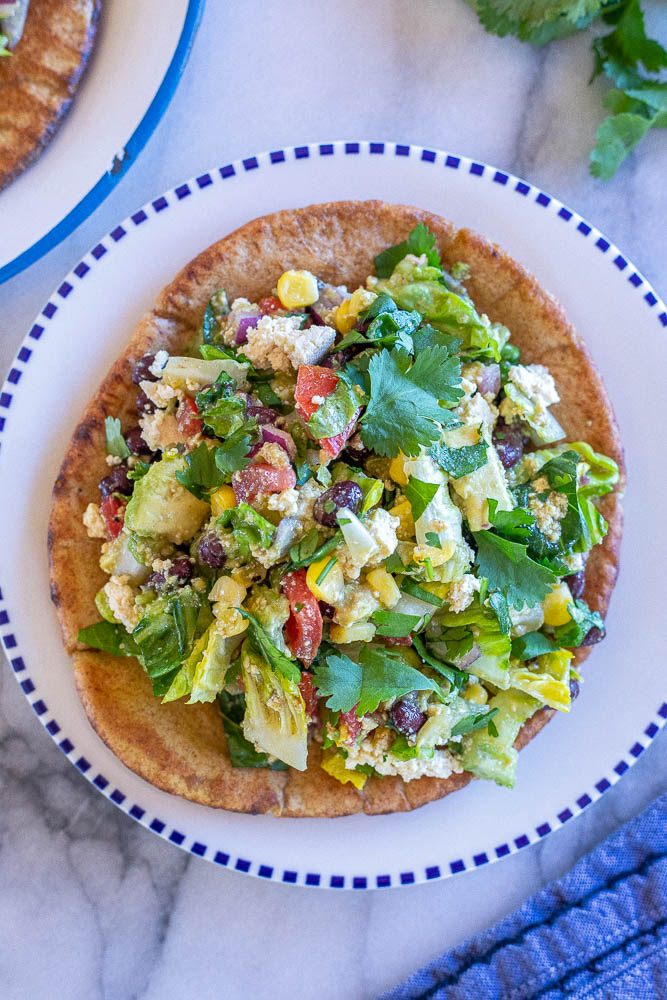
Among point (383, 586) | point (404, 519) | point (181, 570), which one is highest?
point (404, 519)

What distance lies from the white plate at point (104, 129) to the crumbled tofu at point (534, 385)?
5.72ft

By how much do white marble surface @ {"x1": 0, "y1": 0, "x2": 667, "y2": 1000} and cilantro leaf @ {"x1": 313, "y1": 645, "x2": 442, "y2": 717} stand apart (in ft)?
4.70

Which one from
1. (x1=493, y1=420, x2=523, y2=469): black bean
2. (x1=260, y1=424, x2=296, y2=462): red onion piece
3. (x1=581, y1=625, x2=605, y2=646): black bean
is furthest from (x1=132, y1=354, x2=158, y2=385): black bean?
(x1=581, y1=625, x2=605, y2=646): black bean

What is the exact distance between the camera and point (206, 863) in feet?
11.9

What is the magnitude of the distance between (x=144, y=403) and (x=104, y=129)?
114 cm

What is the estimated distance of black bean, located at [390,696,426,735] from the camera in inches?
112

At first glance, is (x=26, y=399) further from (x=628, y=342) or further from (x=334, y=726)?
(x=628, y=342)

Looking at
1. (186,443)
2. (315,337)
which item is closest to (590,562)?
(315,337)

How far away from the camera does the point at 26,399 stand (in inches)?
129

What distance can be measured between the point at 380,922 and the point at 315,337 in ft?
8.61

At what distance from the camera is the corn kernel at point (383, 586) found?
2730 millimetres

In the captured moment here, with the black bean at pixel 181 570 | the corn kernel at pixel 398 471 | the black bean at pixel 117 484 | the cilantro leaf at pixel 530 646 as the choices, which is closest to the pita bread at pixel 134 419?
the black bean at pixel 117 484

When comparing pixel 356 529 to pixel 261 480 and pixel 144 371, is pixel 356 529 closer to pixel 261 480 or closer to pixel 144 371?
pixel 261 480

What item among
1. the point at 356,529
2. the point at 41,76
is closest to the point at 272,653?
the point at 356,529
